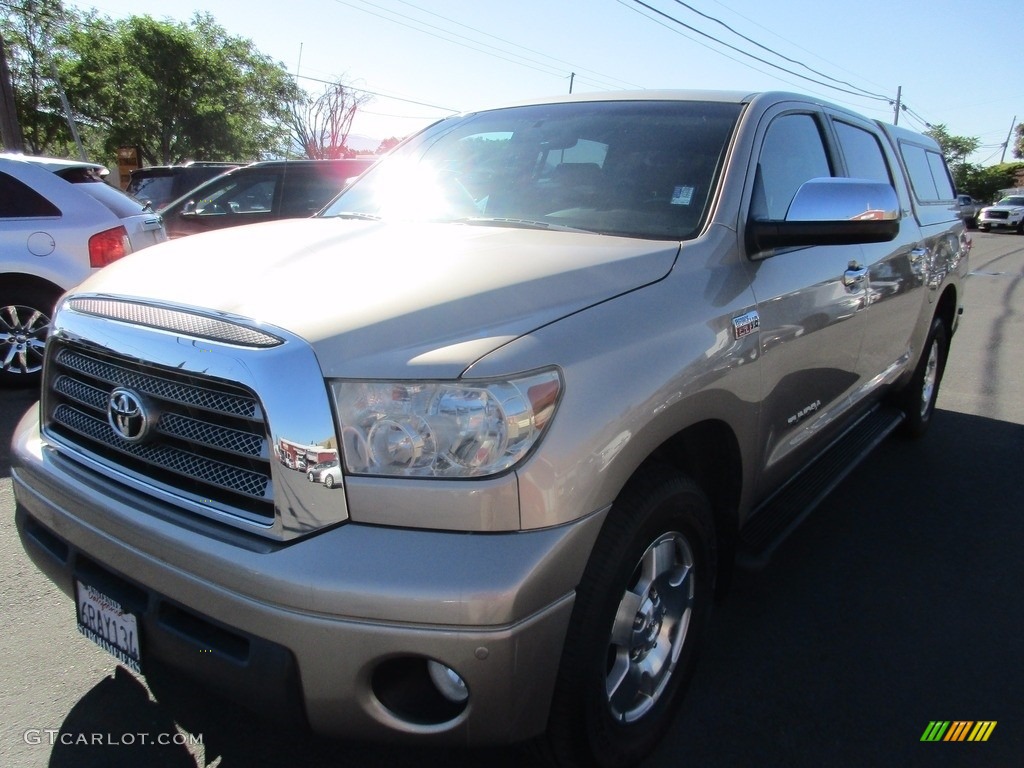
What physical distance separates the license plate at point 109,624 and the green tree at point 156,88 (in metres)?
35.7

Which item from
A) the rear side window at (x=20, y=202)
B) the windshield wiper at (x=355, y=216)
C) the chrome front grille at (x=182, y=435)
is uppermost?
the windshield wiper at (x=355, y=216)

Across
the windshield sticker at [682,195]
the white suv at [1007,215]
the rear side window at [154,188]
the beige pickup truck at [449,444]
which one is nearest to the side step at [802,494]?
the beige pickup truck at [449,444]

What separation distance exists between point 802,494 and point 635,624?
145 cm

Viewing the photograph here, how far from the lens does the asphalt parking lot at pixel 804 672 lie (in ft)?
7.59

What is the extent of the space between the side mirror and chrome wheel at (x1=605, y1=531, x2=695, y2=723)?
3.33ft

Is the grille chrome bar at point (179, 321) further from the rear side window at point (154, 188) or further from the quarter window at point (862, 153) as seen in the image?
the rear side window at point (154, 188)

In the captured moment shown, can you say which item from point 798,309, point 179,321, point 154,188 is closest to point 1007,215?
point 154,188

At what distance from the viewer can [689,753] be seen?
236 cm

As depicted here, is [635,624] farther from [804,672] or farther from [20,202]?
[20,202]

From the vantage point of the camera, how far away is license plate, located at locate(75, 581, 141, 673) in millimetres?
1908

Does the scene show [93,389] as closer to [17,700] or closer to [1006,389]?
[17,700]

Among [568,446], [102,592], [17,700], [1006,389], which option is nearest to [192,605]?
[102,592]

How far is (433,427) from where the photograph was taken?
169cm

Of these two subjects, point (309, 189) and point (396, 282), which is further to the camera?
point (309, 189)
